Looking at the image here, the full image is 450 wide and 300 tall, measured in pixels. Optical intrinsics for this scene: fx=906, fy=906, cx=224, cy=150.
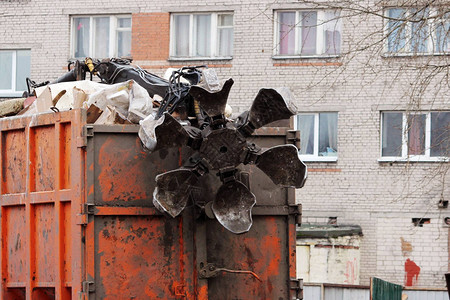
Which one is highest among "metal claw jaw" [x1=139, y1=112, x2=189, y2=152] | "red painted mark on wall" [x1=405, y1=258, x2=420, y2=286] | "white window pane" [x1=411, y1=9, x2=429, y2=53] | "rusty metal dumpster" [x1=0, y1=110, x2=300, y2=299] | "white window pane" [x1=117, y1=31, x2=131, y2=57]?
"white window pane" [x1=117, y1=31, x2=131, y2=57]

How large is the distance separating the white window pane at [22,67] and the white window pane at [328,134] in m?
7.16

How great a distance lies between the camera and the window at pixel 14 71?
71.5 ft

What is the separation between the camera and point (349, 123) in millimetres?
20297

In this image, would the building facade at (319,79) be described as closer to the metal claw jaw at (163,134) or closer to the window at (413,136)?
the window at (413,136)

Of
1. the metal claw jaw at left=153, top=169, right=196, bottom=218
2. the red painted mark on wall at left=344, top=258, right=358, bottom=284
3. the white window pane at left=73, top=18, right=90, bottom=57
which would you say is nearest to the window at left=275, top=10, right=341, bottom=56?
the white window pane at left=73, top=18, right=90, bottom=57

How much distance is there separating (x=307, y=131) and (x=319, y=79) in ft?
4.09

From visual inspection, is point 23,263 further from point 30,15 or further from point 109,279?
point 30,15

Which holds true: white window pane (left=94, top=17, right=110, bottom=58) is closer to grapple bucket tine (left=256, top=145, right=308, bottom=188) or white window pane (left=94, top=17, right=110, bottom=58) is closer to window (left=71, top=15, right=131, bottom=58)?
window (left=71, top=15, right=131, bottom=58)

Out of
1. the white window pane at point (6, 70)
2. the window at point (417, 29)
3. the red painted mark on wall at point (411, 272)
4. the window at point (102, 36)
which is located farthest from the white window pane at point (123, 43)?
the window at point (417, 29)

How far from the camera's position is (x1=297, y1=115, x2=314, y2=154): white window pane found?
20.6 metres

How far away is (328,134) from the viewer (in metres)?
20.5

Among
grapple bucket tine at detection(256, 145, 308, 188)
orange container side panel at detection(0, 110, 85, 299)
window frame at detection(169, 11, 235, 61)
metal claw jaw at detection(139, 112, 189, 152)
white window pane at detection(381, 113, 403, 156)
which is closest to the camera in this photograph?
metal claw jaw at detection(139, 112, 189, 152)

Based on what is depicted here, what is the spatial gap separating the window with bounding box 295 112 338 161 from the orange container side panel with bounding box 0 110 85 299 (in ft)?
45.0

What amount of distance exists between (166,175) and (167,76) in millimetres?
2089
